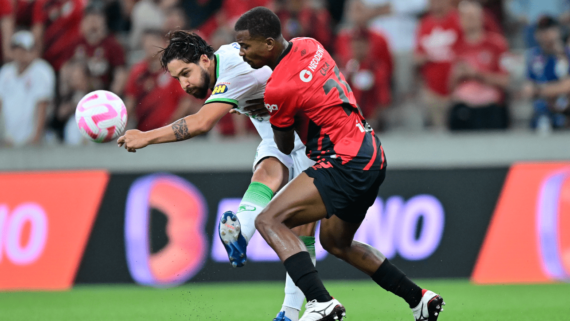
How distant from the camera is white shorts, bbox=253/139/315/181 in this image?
6059 mm

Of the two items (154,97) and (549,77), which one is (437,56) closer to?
(549,77)

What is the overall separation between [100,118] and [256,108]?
1.26 m

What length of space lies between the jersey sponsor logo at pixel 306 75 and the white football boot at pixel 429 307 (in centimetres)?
182

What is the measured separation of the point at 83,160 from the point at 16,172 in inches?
34.7

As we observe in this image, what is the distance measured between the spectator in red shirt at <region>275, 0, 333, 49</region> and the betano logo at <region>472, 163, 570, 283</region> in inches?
132

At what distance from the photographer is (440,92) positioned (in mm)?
10461

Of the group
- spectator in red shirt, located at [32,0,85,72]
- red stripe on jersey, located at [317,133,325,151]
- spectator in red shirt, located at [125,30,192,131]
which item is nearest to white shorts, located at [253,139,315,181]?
red stripe on jersey, located at [317,133,325,151]

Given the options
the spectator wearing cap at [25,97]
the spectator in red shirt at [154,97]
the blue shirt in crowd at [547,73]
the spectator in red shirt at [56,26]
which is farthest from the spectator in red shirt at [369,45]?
the spectator wearing cap at [25,97]

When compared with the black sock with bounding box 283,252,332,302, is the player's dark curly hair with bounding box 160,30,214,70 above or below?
above

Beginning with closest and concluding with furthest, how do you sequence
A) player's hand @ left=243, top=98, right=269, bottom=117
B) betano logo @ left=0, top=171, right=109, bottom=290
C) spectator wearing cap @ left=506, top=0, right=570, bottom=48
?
player's hand @ left=243, top=98, right=269, bottom=117, betano logo @ left=0, top=171, right=109, bottom=290, spectator wearing cap @ left=506, top=0, right=570, bottom=48

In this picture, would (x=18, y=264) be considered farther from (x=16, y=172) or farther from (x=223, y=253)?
(x=223, y=253)

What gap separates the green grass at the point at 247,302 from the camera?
6691mm

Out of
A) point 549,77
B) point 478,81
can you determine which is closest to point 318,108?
point 478,81

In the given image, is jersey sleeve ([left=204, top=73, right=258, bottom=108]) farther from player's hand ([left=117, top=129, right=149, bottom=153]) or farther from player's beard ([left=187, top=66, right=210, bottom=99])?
player's hand ([left=117, top=129, right=149, bottom=153])
